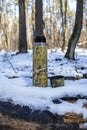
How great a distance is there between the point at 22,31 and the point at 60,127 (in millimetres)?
16076

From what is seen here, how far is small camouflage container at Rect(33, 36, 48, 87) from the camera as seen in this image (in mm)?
5113

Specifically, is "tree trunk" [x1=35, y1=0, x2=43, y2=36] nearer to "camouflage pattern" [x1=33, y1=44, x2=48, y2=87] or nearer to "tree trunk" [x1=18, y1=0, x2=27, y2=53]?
"tree trunk" [x1=18, y1=0, x2=27, y2=53]

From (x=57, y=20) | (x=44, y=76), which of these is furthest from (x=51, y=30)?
(x=44, y=76)

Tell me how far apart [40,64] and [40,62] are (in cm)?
3

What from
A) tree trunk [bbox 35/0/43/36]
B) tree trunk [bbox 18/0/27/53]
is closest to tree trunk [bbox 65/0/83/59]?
tree trunk [bbox 35/0/43/36]

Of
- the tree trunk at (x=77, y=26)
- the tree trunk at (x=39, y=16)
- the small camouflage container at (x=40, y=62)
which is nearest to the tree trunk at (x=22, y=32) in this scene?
the tree trunk at (x=39, y=16)

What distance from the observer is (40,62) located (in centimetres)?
513

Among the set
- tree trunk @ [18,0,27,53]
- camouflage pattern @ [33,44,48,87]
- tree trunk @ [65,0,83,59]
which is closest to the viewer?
camouflage pattern @ [33,44,48,87]

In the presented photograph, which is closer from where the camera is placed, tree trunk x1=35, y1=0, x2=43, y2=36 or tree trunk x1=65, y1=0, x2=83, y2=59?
tree trunk x1=65, y1=0, x2=83, y2=59

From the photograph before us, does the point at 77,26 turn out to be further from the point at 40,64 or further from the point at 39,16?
the point at 40,64

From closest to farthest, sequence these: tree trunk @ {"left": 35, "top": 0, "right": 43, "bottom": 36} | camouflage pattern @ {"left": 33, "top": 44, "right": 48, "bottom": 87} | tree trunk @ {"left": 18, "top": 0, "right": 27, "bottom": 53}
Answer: camouflage pattern @ {"left": 33, "top": 44, "right": 48, "bottom": 87}
tree trunk @ {"left": 35, "top": 0, "right": 43, "bottom": 36}
tree trunk @ {"left": 18, "top": 0, "right": 27, "bottom": 53}

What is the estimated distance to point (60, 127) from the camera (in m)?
3.71

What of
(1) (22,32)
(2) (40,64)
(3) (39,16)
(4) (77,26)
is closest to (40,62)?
(2) (40,64)

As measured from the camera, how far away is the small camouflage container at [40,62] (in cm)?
511
